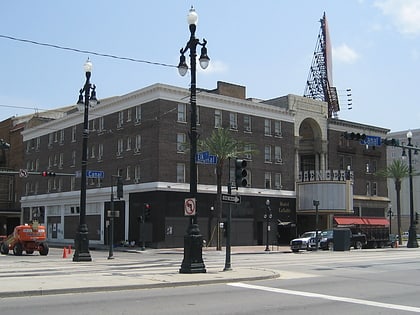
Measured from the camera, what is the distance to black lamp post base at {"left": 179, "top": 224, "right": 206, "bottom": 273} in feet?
65.2

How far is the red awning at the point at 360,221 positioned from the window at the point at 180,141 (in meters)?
19.6

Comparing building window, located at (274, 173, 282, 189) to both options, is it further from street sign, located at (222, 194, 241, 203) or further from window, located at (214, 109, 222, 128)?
street sign, located at (222, 194, 241, 203)

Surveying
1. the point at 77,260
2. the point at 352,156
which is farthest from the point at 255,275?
the point at 352,156

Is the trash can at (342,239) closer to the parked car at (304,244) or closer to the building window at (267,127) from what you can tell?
the parked car at (304,244)

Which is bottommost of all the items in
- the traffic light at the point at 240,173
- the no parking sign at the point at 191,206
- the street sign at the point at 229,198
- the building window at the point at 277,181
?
the no parking sign at the point at 191,206

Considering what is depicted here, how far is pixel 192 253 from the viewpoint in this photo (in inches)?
785

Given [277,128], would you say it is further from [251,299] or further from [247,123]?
[251,299]

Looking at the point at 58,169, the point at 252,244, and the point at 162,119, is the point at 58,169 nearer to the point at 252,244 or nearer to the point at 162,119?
the point at 162,119

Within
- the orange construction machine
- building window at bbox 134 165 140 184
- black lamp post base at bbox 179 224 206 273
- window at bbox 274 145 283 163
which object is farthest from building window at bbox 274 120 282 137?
black lamp post base at bbox 179 224 206 273

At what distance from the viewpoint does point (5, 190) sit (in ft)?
263

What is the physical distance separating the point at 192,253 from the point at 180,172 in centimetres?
3241

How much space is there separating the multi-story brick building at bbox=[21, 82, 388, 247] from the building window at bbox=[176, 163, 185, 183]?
9cm

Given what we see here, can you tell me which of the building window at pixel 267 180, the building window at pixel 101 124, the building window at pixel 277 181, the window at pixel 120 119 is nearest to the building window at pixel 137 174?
the window at pixel 120 119

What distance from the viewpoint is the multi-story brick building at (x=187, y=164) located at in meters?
51.5
